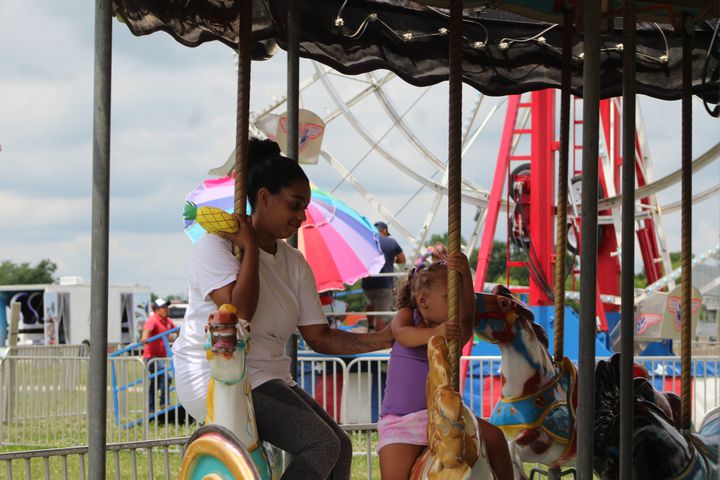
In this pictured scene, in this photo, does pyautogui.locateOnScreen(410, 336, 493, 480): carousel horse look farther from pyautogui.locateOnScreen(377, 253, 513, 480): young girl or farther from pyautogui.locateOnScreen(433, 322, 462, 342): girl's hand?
pyautogui.locateOnScreen(377, 253, 513, 480): young girl

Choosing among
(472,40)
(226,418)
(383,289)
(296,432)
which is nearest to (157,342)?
(383,289)

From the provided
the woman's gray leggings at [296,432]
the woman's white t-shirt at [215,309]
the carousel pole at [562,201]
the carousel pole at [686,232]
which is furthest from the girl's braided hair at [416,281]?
the carousel pole at [686,232]

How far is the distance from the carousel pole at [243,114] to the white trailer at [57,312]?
21.5 meters

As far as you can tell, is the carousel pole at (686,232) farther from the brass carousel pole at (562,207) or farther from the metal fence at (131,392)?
the metal fence at (131,392)

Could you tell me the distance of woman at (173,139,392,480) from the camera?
147 inches

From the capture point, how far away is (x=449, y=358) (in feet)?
11.9

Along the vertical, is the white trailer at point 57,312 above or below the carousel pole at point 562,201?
below

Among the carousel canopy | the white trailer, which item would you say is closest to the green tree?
the white trailer

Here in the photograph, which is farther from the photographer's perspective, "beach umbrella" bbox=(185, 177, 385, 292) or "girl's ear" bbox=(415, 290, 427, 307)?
"beach umbrella" bbox=(185, 177, 385, 292)

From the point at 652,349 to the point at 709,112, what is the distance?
10256 millimetres

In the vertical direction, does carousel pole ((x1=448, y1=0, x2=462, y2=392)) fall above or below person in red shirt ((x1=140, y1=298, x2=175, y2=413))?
above

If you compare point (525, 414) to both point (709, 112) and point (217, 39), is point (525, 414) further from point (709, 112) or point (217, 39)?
point (217, 39)

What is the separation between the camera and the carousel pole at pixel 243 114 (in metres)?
3.87

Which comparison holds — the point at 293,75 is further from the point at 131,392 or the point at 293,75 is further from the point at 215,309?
the point at 131,392
